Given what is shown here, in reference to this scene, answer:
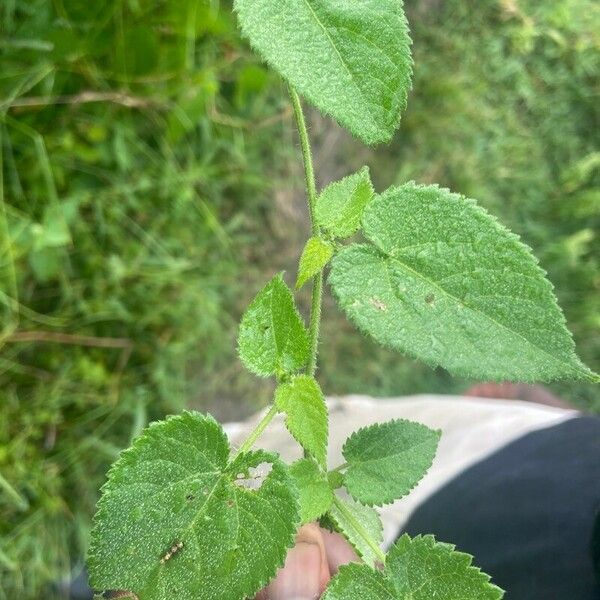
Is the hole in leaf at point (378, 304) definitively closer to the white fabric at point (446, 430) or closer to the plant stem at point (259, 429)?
the plant stem at point (259, 429)

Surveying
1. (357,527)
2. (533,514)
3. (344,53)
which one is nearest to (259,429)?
(357,527)

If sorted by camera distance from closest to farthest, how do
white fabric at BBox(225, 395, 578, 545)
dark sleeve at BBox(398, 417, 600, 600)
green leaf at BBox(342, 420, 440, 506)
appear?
green leaf at BBox(342, 420, 440, 506), dark sleeve at BBox(398, 417, 600, 600), white fabric at BBox(225, 395, 578, 545)

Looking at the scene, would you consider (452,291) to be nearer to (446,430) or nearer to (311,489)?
(311,489)

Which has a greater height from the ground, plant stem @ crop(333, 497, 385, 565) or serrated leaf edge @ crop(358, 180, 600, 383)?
serrated leaf edge @ crop(358, 180, 600, 383)

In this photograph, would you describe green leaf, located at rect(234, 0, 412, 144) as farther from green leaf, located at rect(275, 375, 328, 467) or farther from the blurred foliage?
the blurred foliage

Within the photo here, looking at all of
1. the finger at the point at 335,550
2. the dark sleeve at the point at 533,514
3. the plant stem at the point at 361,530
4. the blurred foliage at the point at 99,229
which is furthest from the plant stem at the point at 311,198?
the blurred foliage at the point at 99,229

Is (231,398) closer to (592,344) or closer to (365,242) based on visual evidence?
(592,344)

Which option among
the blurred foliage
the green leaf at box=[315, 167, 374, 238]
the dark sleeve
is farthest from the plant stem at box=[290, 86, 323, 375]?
the blurred foliage
